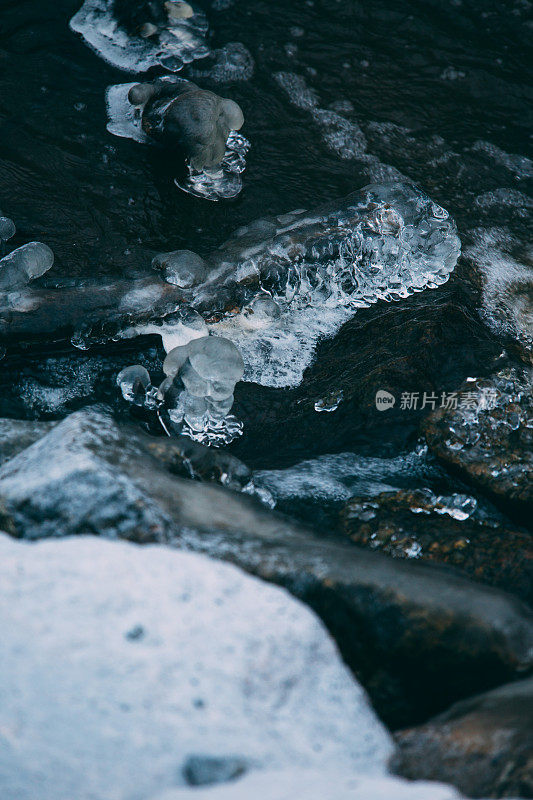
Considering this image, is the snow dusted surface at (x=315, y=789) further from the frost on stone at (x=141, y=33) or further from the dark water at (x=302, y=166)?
the frost on stone at (x=141, y=33)

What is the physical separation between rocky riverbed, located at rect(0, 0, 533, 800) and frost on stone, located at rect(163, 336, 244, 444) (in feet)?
0.04

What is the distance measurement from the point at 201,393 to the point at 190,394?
0.06m

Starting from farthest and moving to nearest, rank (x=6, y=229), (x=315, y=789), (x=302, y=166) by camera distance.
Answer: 1. (x=302, y=166)
2. (x=6, y=229)
3. (x=315, y=789)

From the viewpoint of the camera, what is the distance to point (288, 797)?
4.65 ft

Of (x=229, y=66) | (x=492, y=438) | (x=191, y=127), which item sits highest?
(x=229, y=66)

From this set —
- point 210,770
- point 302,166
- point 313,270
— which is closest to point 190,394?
point 313,270

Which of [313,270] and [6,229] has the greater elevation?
[313,270]

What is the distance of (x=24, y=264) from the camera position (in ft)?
10.5

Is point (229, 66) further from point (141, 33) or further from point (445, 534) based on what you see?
point (445, 534)

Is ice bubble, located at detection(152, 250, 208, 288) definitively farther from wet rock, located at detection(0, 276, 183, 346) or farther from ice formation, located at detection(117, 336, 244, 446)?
ice formation, located at detection(117, 336, 244, 446)

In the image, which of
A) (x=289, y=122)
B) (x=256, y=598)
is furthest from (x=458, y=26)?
(x=256, y=598)

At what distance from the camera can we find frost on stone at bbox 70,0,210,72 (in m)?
4.57

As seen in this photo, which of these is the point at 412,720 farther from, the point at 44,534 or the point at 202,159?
the point at 202,159

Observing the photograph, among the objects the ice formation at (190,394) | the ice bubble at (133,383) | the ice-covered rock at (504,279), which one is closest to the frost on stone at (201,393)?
the ice formation at (190,394)
